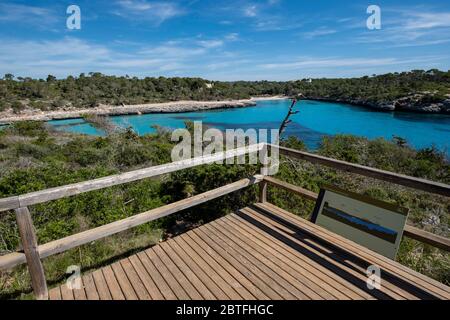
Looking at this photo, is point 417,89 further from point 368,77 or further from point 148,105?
point 148,105

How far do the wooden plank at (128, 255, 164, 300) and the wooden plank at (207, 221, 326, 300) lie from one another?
91 cm

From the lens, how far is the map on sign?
2.50m

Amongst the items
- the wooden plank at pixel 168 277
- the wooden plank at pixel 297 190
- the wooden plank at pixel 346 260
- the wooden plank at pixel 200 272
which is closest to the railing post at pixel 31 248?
the wooden plank at pixel 168 277

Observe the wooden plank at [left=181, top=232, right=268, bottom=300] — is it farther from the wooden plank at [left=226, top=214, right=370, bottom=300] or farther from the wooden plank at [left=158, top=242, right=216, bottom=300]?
the wooden plank at [left=226, top=214, right=370, bottom=300]

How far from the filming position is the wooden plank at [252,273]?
7.38ft

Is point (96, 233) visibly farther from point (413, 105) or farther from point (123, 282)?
point (413, 105)

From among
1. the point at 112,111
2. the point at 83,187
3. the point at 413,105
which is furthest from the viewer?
the point at 112,111

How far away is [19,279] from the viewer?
2.87 meters

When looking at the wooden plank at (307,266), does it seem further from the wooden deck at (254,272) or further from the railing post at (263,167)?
the railing post at (263,167)

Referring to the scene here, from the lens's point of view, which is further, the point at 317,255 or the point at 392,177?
the point at 317,255

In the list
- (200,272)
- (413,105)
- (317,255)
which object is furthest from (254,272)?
(413,105)

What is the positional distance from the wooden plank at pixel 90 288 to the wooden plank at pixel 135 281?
0.89 feet

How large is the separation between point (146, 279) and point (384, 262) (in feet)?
7.12

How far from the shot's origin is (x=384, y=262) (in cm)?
263
